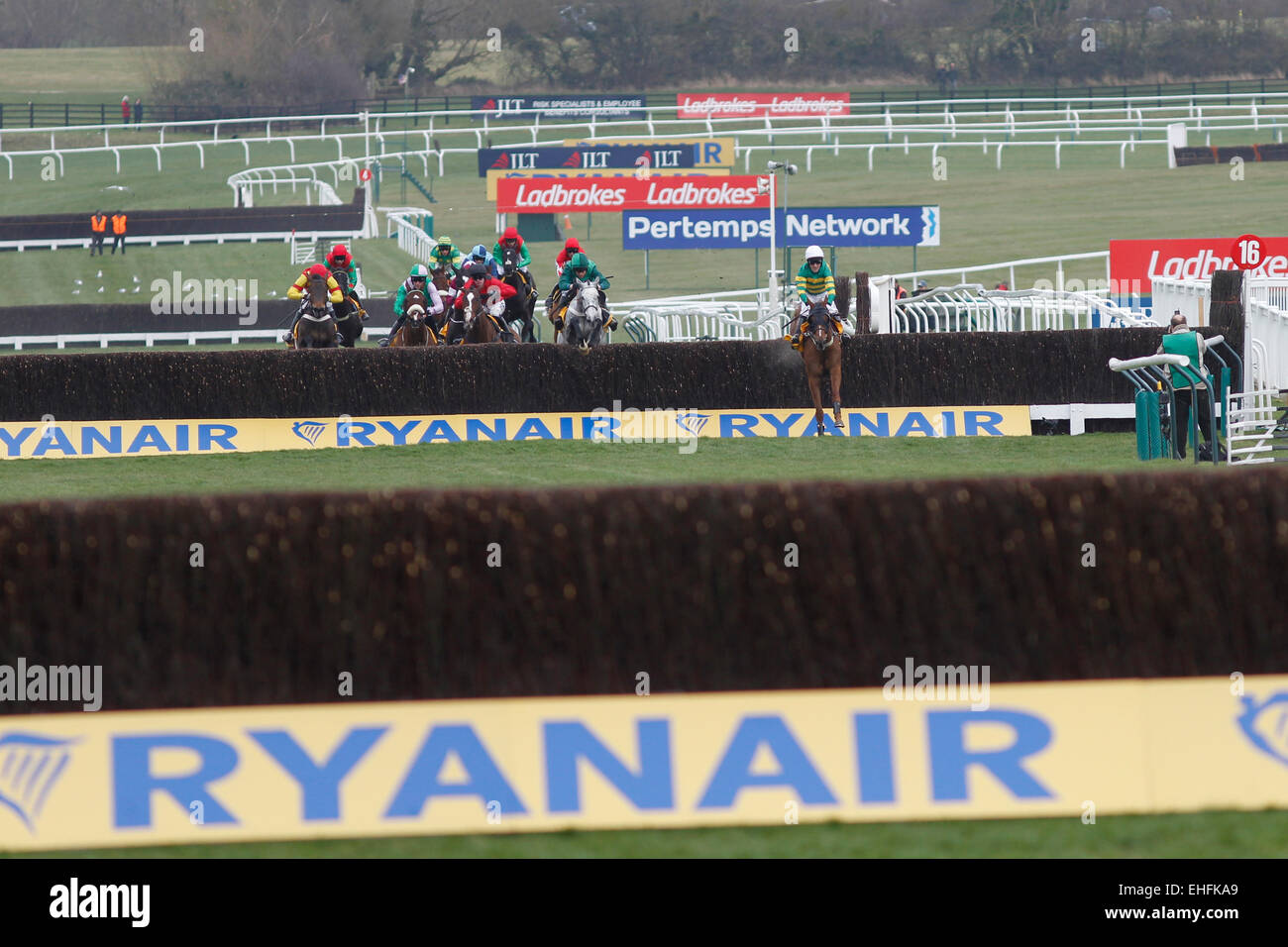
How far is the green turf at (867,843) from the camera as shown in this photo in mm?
5113

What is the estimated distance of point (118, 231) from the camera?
39062mm

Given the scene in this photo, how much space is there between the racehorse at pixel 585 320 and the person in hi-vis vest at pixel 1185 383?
6935 millimetres

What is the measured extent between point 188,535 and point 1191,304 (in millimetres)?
15759

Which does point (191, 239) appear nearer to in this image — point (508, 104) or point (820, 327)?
point (508, 104)

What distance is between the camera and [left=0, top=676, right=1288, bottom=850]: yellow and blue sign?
5.40m

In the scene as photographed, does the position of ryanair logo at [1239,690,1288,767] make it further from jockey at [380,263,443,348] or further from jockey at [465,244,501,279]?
jockey at [465,244,501,279]

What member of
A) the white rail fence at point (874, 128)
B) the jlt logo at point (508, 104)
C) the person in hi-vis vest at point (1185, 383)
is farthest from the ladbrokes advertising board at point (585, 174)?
the person in hi-vis vest at point (1185, 383)

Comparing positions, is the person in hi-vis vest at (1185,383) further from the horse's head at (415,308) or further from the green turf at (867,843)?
the green turf at (867,843)

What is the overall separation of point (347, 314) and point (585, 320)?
8.73 ft

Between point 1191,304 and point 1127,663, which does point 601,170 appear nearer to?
point 1191,304

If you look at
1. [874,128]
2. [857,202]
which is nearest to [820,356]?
[857,202]
